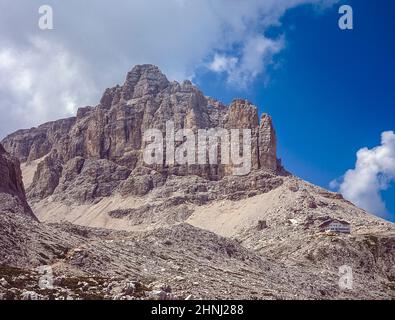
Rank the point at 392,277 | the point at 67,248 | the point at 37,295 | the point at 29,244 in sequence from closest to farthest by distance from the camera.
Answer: the point at 37,295, the point at 29,244, the point at 67,248, the point at 392,277

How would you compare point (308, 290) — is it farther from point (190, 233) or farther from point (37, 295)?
point (37, 295)

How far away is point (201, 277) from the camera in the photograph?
85625 millimetres

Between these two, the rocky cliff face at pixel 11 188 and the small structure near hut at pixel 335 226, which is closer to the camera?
the rocky cliff face at pixel 11 188

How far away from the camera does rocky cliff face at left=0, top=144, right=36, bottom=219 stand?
13059 cm

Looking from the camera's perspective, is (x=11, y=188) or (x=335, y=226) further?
(x=335, y=226)

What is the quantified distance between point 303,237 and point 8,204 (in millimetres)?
87658

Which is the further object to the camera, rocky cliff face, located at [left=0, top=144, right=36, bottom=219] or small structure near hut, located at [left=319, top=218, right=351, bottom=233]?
small structure near hut, located at [left=319, top=218, right=351, bottom=233]

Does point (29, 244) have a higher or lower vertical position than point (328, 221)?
lower

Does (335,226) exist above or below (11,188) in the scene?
below

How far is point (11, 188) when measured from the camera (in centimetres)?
14588

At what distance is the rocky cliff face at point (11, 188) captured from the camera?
428 feet
